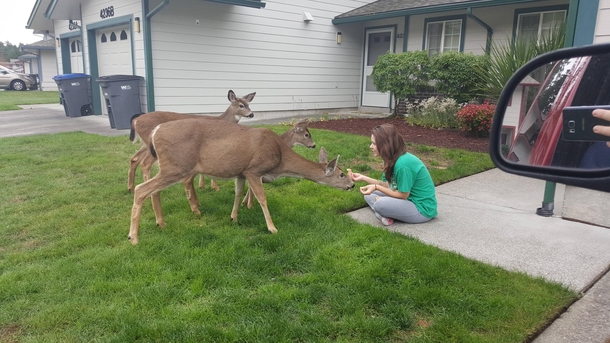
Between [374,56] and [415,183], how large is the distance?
1358 cm

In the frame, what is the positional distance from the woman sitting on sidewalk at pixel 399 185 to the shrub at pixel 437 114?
25.5 feet

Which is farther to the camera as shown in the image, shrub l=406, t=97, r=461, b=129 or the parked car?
the parked car

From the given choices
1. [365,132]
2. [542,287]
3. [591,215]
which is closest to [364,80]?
[365,132]

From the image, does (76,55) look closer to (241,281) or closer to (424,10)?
(424,10)

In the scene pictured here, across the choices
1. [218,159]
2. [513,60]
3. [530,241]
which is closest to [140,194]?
[218,159]

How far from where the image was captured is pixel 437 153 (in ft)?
30.7

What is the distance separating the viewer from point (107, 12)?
14383mm

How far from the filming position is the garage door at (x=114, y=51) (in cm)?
1395

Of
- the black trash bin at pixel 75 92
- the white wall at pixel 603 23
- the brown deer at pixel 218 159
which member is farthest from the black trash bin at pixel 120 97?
the white wall at pixel 603 23

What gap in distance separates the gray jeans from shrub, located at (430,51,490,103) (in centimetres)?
831

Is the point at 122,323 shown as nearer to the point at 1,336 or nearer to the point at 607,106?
the point at 1,336

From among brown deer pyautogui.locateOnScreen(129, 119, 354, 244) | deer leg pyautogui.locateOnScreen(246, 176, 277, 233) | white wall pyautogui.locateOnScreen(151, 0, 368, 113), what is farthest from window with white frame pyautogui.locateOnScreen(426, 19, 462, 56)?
deer leg pyautogui.locateOnScreen(246, 176, 277, 233)

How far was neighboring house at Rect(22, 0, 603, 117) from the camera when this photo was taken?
1302cm

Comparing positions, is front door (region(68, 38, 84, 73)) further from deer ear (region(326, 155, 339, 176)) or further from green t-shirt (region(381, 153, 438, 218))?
green t-shirt (region(381, 153, 438, 218))
